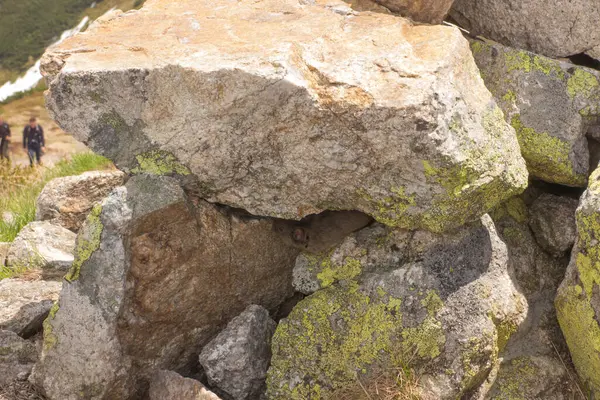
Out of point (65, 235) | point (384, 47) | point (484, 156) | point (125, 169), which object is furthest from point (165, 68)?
point (65, 235)

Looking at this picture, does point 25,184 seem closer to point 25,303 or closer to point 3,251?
point 3,251

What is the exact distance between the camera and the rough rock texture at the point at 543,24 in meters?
6.81

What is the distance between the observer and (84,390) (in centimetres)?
563

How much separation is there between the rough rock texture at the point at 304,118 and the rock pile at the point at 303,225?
0.06 feet

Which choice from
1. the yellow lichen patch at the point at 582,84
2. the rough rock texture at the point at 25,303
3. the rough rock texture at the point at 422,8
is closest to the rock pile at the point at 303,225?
the rough rock texture at the point at 25,303

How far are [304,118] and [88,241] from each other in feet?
7.31

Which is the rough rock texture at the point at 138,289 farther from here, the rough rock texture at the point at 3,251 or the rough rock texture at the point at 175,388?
the rough rock texture at the point at 3,251

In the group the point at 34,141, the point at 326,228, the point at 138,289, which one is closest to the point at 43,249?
the point at 138,289

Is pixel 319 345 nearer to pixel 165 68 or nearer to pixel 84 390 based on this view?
→ pixel 84 390

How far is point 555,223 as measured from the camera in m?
6.59

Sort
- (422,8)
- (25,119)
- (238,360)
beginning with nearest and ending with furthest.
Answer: (238,360)
(422,8)
(25,119)

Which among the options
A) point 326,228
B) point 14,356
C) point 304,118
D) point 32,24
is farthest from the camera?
point 32,24

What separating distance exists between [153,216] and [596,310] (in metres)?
4.00

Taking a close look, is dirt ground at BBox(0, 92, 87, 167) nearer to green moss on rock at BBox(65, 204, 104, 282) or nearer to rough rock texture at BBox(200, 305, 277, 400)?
green moss on rock at BBox(65, 204, 104, 282)
